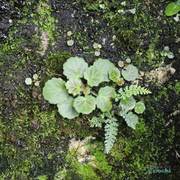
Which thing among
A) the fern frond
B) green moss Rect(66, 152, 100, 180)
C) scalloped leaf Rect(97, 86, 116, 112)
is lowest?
green moss Rect(66, 152, 100, 180)

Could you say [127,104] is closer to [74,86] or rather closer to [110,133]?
[110,133]

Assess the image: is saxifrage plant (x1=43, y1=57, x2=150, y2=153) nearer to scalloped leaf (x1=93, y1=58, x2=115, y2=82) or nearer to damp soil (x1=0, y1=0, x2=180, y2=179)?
scalloped leaf (x1=93, y1=58, x2=115, y2=82)

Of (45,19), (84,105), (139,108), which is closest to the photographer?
(84,105)

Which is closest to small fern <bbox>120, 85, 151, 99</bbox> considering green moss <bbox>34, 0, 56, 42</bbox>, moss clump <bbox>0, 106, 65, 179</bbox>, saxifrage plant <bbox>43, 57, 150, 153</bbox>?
saxifrage plant <bbox>43, 57, 150, 153</bbox>

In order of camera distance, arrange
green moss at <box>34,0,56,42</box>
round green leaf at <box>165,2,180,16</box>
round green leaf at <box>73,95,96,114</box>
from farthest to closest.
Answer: green moss at <box>34,0,56,42</box>
round green leaf at <box>165,2,180,16</box>
round green leaf at <box>73,95,96,114</box>

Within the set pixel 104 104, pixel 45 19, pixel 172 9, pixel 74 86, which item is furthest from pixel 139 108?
pixel 45 19
